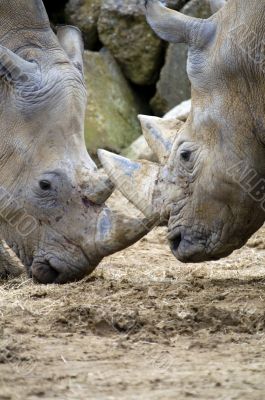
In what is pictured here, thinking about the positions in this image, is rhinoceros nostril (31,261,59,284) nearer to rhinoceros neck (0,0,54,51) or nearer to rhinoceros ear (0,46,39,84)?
rhinoceros ear (0,46,39,84)

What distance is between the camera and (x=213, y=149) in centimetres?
602

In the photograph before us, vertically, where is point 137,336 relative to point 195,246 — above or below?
above

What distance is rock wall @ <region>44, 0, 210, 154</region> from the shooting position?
1243cm

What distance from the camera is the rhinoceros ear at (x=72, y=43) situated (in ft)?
23.7

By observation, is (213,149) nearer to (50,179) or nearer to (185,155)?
(185,155)

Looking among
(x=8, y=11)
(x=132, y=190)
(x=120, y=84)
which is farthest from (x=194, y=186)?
(x=120, y=84)

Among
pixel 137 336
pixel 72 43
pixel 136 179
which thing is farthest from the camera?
pixel 72 43

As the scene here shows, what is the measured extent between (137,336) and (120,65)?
8.23 metres

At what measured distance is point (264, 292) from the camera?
6.30 metres

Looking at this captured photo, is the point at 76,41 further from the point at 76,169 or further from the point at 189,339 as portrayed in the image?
the point at 189,339

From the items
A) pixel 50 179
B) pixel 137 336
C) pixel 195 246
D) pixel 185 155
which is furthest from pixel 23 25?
pixel 137 336

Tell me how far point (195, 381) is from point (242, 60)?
2.28 meters

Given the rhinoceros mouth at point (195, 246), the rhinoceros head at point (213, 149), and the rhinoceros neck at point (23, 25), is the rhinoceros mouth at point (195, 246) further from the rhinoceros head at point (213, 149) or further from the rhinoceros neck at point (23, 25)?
the rhinoceros neck at point (23, 25)

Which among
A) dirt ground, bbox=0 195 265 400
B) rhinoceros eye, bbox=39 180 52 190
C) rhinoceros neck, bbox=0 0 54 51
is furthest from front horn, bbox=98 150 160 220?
rhinoceros neck, bbox=0 0 54 51
